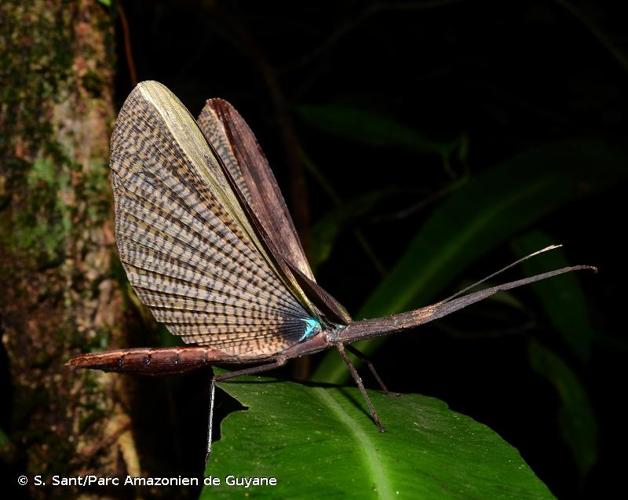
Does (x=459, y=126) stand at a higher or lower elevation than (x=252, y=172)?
higher

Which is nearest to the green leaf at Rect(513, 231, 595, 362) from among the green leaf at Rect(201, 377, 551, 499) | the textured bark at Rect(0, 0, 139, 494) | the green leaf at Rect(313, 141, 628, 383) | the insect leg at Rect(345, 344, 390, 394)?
the green leaf at Rect(313, 141, 628, 383)

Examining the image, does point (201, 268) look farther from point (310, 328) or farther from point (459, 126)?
point (459, 126)

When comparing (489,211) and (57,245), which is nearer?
(57,245)

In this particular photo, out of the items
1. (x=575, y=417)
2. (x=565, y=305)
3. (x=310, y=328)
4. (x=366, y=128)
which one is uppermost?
(x=366, y=128)

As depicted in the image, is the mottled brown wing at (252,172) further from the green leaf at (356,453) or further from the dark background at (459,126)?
the dark background at (459,126)

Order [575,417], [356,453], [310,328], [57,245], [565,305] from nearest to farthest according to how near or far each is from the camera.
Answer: [356,453] < [310,328] < [57,245] < [565,305] < [575,417]

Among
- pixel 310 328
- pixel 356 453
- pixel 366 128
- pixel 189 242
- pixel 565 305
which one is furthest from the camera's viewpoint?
pixel 366 128

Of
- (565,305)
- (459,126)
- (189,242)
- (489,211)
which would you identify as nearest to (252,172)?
(189,242)
